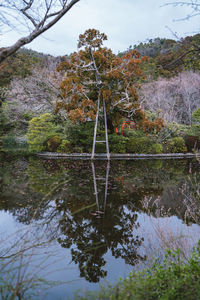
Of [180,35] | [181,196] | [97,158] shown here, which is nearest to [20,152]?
[97,158]

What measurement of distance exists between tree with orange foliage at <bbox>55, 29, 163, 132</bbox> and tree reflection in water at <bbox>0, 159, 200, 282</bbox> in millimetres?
4404

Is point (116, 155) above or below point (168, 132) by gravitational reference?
below

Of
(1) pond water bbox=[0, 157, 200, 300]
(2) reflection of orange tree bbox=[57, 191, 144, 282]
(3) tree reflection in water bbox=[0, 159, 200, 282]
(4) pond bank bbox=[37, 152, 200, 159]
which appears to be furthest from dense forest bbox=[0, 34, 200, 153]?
(2) reflection of orange tree bbox=[57, 191, 144, 282]

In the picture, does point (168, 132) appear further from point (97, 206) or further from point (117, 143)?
point (97, 206)

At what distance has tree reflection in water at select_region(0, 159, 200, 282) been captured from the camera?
119 inches

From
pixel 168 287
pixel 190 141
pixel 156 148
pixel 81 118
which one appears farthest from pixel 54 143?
pixel 168 287

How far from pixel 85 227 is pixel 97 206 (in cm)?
103

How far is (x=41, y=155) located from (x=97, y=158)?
3604 mm

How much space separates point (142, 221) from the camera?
4027 mm

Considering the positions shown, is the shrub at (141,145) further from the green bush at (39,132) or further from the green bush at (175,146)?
the green bush at (39,132)

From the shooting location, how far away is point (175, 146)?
1351 cm

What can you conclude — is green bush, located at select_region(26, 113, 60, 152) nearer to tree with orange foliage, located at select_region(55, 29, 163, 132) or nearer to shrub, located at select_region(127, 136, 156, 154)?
tree with orange foliage, located at select_region(55, 29, 163, 132)

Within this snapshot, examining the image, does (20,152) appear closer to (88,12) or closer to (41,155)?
(41,155)

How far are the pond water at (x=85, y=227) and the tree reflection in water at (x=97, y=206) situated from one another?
0.04 feet
